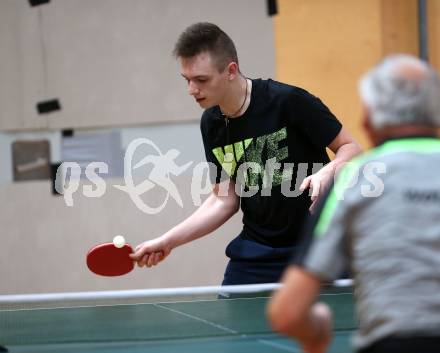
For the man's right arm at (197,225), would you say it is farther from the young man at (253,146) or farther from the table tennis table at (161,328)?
the table tennis table at (161,328)

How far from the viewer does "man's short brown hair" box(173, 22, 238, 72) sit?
3.86 metres

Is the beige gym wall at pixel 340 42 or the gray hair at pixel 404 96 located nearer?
the gray hair at pixel 404 96

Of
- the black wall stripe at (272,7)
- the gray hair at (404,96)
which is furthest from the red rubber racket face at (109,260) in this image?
the black wall stripe at (272,7)

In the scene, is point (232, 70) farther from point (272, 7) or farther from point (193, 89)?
point (272, 7)

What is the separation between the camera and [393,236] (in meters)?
1.83

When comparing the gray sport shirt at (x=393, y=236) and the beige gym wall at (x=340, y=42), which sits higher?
the beige gym wall at (x=340, y=42)

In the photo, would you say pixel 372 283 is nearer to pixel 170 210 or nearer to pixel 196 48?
pixel 196 48

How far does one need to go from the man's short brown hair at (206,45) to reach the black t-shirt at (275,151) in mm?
199

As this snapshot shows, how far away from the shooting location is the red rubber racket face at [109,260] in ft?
12.0

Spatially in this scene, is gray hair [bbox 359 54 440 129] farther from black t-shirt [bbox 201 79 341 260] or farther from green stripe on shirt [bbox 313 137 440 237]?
black t-shirt [bbox 201 79 341 260]

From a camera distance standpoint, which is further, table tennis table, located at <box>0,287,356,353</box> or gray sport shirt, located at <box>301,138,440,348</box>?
table tennis table, located at <box>0,287,356,353</box>

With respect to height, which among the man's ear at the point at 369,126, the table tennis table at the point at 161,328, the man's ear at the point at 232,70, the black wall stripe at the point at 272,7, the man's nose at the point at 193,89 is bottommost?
the table tennis table at the point at 161,328

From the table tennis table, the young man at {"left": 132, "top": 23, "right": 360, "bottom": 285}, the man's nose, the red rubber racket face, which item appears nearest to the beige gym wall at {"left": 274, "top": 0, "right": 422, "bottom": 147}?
the table tennis table

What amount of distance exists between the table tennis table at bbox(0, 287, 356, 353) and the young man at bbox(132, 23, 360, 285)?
0.27 meters
